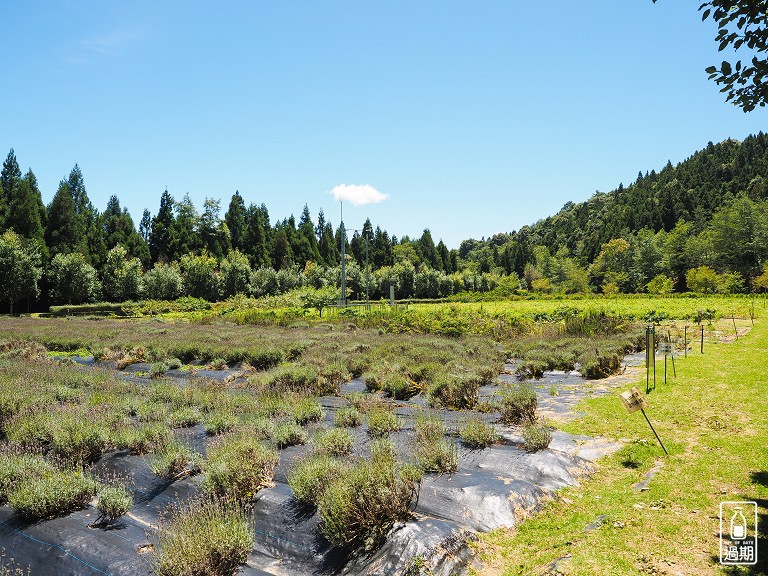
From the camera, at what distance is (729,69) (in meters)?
4.30

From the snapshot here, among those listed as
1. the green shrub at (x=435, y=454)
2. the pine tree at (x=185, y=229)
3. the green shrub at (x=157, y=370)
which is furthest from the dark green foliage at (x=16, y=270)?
the green shrub at (x=435, y=454)

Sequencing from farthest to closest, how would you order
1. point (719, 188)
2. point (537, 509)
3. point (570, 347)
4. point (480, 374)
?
point (719, 188) < point (570, 347) < point (480, 374) < point (537, 509)

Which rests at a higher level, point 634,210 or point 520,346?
point 634,210

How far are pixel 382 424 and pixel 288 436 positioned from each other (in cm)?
168

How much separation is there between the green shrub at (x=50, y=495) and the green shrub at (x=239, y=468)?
4.76ft

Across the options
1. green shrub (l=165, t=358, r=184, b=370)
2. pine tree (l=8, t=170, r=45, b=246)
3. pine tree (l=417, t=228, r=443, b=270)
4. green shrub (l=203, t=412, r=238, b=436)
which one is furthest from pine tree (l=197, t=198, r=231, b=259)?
green shrub (l=203, t=412, r=238, b=436)

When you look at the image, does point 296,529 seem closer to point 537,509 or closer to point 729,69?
point 537,509

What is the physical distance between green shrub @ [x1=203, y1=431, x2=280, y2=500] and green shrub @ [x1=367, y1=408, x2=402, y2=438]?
80.7 inches

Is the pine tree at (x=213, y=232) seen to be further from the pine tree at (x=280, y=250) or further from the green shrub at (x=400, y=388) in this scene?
the green shrub at (x=400, y=388)

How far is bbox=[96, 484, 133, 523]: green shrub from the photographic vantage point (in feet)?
18.2

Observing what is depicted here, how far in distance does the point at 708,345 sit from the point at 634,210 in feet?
333

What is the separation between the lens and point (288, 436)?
767cm

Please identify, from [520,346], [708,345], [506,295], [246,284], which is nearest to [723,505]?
[520,346]

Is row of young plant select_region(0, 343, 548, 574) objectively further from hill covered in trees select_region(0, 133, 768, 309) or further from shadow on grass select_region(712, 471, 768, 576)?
hill covered in trees select_region(0, 133, 768, 309)
